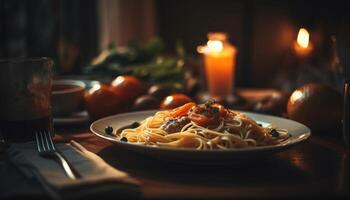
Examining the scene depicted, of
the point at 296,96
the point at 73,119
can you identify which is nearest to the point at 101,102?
the point at 73,119

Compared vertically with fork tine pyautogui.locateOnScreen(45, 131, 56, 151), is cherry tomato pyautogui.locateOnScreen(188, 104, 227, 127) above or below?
above

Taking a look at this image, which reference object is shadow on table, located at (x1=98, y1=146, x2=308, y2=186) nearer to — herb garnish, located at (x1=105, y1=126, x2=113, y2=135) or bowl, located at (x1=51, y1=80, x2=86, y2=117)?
herb garnish, located at (x1=105, y1=126, x2=113, y2=135)

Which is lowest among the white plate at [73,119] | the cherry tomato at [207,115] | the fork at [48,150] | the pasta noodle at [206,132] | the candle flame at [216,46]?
the white plate at [73,119]

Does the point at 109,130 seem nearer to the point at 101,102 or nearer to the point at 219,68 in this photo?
the point at 101,102

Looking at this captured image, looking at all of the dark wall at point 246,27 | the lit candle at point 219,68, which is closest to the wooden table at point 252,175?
the lit candle at point 219,68

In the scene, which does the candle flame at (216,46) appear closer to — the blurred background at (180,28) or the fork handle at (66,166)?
the blurred background at (180,28)

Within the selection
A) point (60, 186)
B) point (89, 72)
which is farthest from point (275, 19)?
point (60, 186)

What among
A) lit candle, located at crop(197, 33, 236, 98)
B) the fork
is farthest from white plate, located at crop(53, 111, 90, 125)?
lit candle, located at crop(197, 33, 236, 98)
